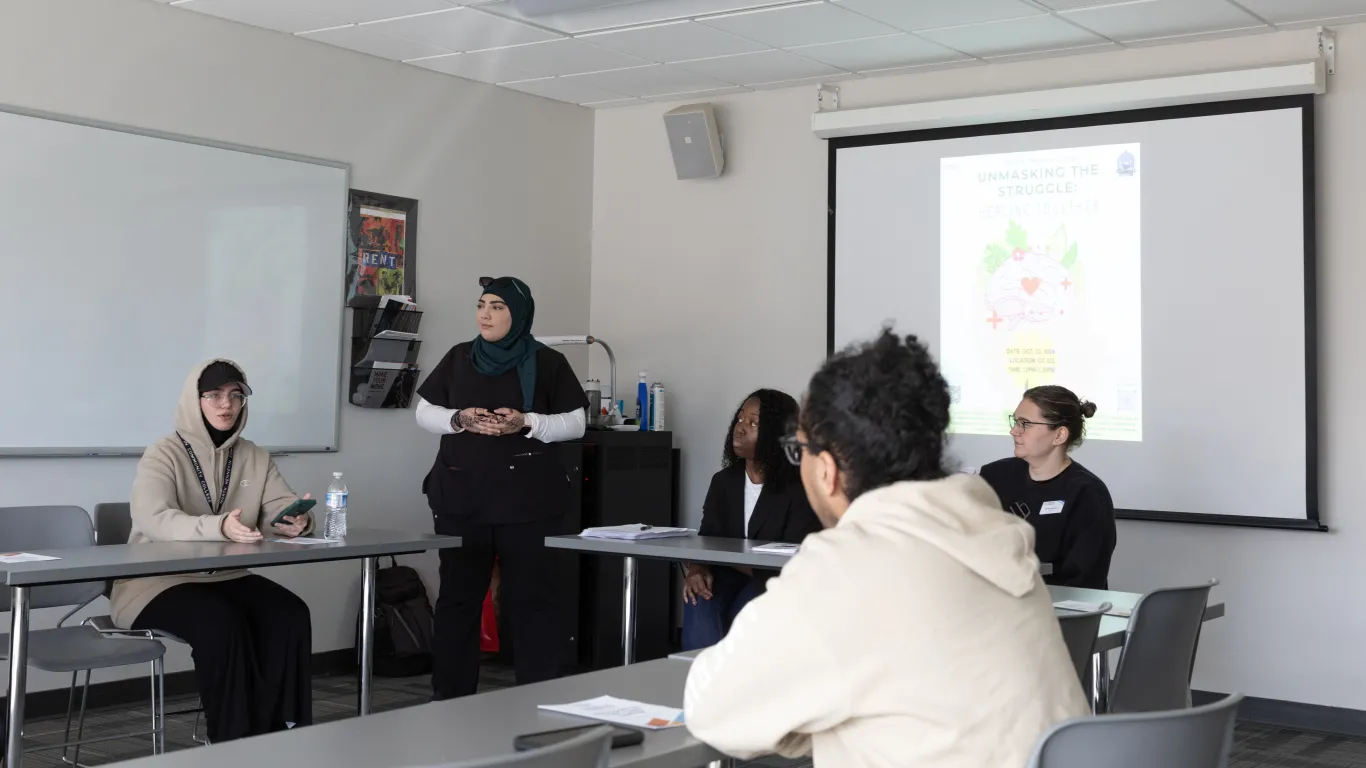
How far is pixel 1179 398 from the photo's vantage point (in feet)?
17.4

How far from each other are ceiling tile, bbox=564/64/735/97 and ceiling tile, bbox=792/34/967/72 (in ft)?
2.18

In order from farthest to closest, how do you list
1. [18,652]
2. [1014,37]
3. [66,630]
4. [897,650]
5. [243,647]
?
[1014,37]
[66,630]
[243,647]
[18,652]
[897,650]

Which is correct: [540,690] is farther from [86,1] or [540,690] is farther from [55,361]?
[86,1]

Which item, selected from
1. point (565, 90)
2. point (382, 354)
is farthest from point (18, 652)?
point (565, 90)

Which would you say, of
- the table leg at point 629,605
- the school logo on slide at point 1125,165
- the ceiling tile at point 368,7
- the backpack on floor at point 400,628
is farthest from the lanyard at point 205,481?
the school logo on slide at point 1125,165

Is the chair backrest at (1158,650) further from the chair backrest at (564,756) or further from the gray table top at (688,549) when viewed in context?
the chair backrest at (564,756)

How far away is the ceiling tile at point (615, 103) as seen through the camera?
22.3ft

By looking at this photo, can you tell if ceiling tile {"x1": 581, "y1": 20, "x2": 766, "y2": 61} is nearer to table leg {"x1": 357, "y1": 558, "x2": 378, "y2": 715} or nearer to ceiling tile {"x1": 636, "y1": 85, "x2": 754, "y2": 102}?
ceiling tile {"x1": 636, "y1": 85, "x2": 754, "y2": 102}

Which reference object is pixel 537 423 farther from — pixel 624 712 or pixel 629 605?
pixel 624 712

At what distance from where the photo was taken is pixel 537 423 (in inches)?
186

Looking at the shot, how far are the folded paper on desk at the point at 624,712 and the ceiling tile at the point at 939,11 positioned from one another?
11.5 ft

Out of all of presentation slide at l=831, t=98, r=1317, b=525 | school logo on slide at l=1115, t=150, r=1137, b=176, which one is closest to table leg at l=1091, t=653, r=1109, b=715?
presentation slide at l=831, t=98, r=1317, b=525

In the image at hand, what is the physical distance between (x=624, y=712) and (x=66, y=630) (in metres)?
2.61

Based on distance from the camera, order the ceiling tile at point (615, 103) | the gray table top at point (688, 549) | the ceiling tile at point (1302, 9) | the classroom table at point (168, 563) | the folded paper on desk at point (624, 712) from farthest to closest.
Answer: the ceiling tile at point (615, 103) < the ceiling tile at point (1302, 9) < the gray table top at point (688, 549) < the classroom table at point (168, 563) < the folded paper on desk at point (624, 712)
